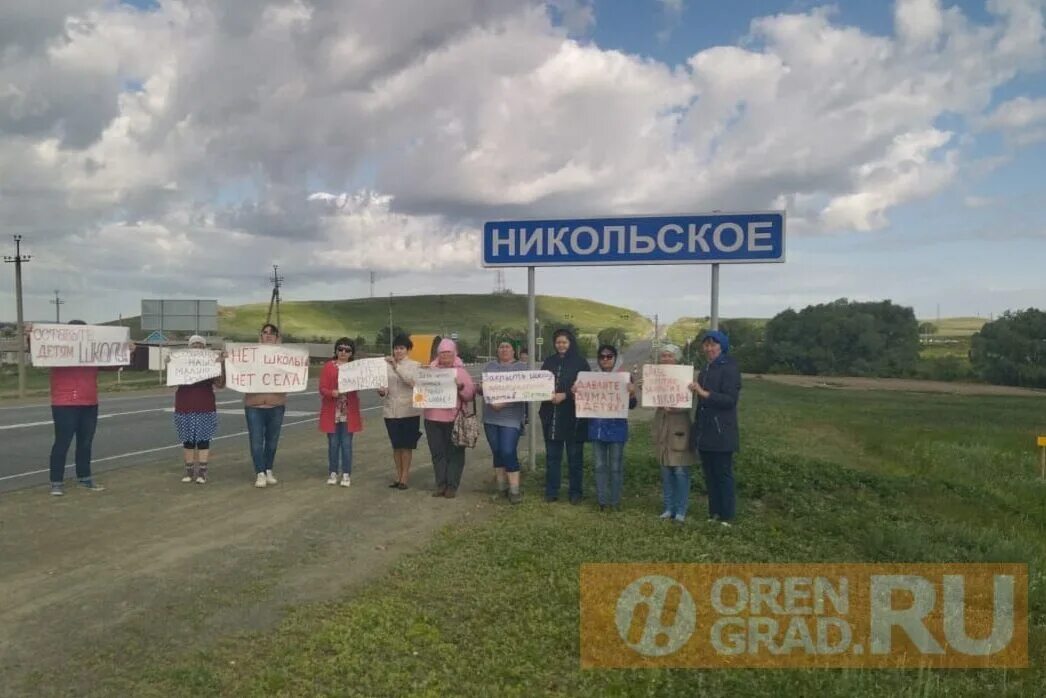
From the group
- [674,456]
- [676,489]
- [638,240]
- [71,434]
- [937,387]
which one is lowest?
[937,387]

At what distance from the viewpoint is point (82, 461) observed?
9305 mm

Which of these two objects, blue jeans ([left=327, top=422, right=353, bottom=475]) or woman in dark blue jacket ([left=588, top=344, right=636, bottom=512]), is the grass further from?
blue jeans ([left=327, top=422, right=353, bottom=475])


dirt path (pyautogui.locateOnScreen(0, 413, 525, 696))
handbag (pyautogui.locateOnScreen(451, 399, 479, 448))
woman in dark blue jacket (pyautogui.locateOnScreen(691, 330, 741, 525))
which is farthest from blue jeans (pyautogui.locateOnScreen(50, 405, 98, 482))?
woman in dark blue jacket (pyautogui.locateOnScreen(691, 330, 741, 525))

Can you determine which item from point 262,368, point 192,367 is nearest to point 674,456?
point 262,368

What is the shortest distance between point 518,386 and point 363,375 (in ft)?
6.90

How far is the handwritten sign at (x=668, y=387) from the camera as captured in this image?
806 centimetres

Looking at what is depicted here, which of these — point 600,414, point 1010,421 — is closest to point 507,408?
point 600,414

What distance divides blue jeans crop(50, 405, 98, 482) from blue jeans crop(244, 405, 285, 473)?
1784mm

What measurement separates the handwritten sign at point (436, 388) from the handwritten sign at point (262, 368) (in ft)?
5.09

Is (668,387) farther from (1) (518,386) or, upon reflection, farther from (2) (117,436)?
(2) (117,436)

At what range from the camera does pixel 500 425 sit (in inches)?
352

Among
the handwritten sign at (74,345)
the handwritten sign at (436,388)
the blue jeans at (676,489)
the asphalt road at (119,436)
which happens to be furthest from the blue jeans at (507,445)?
the handwritten sign at (74,345)

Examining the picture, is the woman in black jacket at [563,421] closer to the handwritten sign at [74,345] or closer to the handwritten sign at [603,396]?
the handwritten sign at [603,396]

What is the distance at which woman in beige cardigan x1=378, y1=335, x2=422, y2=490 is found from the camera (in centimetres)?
935
